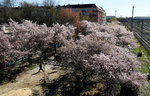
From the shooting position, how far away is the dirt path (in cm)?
1415

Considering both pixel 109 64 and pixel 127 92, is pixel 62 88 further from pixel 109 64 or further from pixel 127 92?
pixel 127 92

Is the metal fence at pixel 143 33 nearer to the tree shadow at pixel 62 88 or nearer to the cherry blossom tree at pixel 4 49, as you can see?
the tree shadow at pixel 62 88

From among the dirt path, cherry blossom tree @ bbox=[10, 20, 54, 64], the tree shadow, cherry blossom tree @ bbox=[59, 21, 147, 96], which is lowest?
the tree shadow

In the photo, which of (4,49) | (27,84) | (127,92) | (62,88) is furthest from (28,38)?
(127,92)

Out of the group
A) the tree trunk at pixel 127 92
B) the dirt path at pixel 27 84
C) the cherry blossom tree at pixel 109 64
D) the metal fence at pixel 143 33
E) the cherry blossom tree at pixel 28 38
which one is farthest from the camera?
the metal fence at pixel 143 33

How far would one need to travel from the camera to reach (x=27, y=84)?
16625 mm

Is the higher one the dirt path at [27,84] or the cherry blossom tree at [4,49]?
the cherry blossom tree at [4,49]

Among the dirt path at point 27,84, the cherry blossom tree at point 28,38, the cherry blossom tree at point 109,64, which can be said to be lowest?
the dirt path at point 27,84

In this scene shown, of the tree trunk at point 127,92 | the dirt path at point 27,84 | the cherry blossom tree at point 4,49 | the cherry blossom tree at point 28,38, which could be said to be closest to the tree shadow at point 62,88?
the dirt path at point 27,84

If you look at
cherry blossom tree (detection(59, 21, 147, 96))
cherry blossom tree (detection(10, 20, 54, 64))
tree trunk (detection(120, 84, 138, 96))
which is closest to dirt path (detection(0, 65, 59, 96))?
cherry blossom tree (detection(10, 20, 54, 64))

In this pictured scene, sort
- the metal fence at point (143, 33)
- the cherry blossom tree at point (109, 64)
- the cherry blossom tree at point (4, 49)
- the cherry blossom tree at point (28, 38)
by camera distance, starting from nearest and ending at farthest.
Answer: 1. the cherry blossom tree at point (109, 64)
2. the cherry blossom tree at point (4, 49)
3. the cherry blossom tree at point (28, 38)
4. the metal fence at point (143, 33)

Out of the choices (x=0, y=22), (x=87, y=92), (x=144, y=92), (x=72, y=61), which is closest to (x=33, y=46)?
(x=72, y=61)

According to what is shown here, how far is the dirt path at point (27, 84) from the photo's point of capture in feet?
46.4

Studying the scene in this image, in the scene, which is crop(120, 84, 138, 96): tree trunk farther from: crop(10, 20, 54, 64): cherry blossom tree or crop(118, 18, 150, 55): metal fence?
crop(118, 18, 150, 55): metal fence
